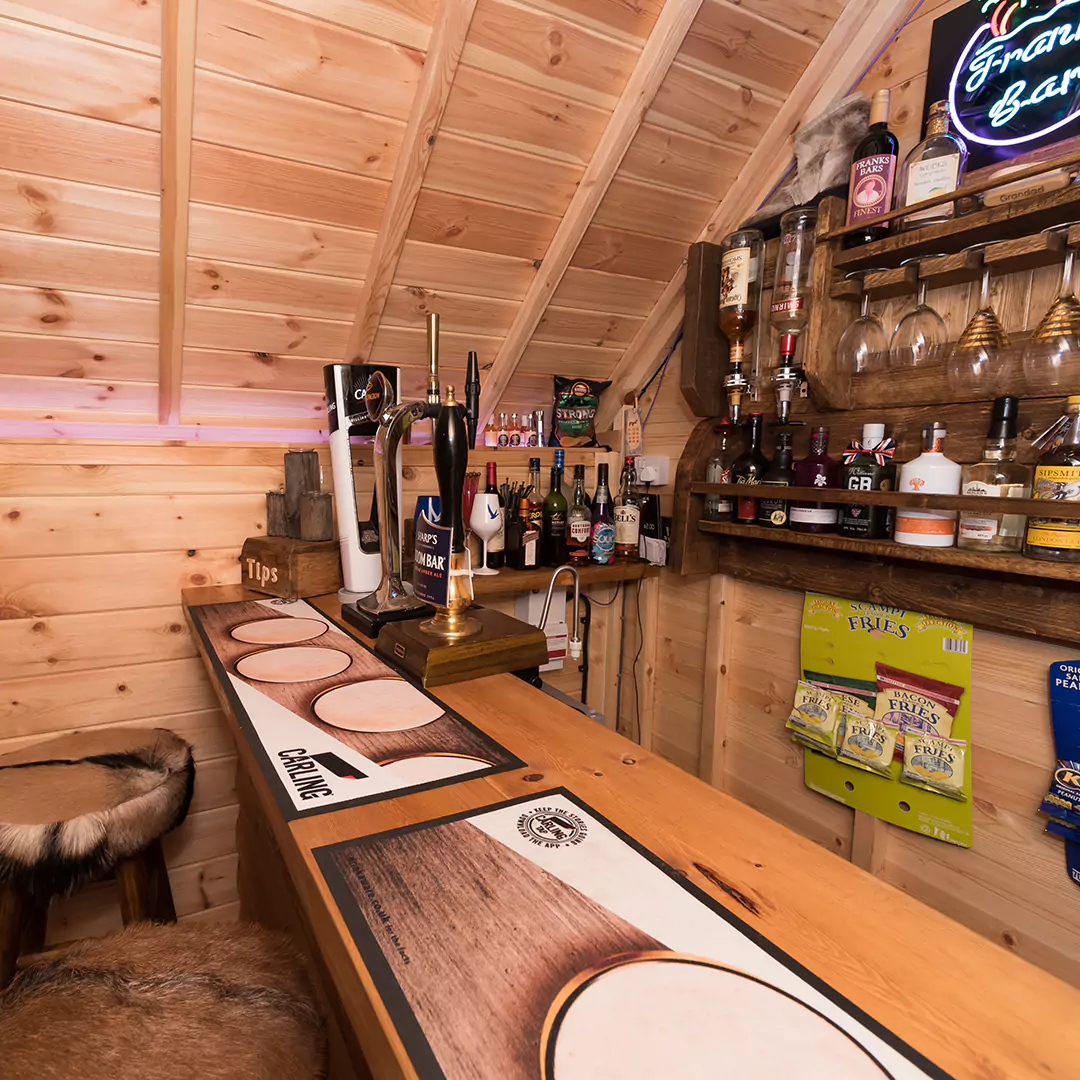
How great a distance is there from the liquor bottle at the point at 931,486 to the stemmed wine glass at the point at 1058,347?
181 mm

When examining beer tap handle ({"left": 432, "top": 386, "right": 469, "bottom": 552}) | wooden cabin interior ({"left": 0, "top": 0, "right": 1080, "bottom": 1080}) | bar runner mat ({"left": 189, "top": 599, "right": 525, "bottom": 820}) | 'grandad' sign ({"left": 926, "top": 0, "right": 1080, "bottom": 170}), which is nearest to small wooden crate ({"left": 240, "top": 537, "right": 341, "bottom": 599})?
wooden cabin interior ({"left": 0, "top": 0, "right": 1080, "bottom": 1080})

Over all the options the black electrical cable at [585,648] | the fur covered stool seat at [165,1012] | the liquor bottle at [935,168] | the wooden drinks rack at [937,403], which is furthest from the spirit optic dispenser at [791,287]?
the fur covered stool seat at [165,1012]

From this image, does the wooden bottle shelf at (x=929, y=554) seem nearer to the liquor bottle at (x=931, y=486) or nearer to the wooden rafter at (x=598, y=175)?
the liquor bottle at (x=931, y=486)

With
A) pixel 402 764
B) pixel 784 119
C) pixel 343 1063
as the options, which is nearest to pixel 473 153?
pixel 784 119

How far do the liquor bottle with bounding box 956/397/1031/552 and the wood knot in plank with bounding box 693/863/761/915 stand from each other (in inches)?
39.7

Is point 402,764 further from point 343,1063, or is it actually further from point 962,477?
point 962,477

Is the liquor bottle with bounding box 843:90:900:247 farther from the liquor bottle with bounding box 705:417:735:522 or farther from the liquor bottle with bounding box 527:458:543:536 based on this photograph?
the liquor bottle with bounding box 527:458:543:536

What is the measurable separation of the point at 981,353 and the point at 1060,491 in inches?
13.1

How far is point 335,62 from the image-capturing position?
138cm

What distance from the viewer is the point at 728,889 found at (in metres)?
0.61

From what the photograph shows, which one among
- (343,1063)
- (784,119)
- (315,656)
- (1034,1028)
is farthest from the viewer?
(784,119)

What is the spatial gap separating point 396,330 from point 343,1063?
1697 millimetres

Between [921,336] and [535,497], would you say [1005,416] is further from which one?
[535,497]

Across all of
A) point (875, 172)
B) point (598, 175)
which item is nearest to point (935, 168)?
point (875, 172)
